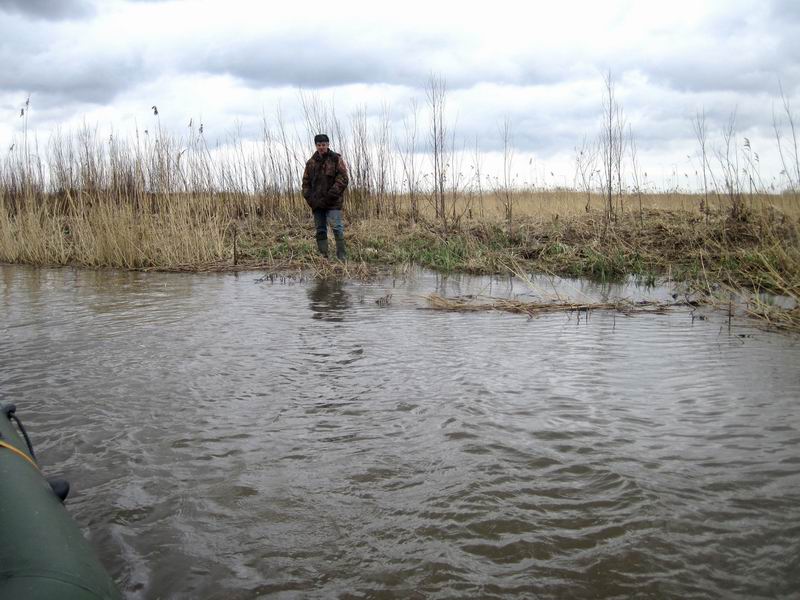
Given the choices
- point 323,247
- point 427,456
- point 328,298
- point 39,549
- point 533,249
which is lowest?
point 427,456

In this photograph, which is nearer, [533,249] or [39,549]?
[39,549]

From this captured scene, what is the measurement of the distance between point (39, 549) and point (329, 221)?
28.8 ft

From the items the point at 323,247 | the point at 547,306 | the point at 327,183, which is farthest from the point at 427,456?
the point at 323,247

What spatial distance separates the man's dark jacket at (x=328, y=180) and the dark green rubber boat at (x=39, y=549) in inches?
324

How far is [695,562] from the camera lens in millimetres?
1961

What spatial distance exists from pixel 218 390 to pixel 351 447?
1.22 meters

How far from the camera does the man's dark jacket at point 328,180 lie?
9836 mm

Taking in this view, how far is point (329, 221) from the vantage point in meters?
10.1

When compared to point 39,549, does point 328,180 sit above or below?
above

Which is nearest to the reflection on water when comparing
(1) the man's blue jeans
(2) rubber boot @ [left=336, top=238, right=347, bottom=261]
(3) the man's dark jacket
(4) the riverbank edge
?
(4) the riverbank edge

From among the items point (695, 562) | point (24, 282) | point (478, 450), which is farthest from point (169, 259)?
point (695, 562)

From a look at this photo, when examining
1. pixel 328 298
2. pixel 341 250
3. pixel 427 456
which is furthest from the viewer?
pixel 341 250

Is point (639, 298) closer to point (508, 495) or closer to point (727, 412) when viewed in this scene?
point (727, 412)

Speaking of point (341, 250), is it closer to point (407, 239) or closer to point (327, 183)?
point (327, 183)
